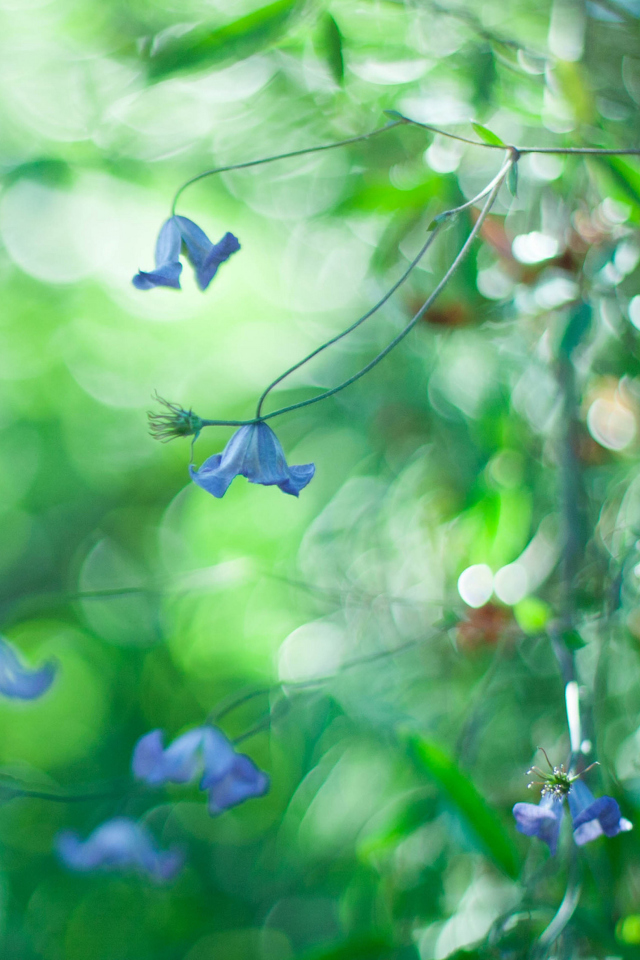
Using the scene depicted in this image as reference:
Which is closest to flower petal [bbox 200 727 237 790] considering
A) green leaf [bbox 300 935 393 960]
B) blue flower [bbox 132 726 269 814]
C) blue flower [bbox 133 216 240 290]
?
blue flower [bbox 132 726 269 814]

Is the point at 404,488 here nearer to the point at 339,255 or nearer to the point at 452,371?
the point at 452,371

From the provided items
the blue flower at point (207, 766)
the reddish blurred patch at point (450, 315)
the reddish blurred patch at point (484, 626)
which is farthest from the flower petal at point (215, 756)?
the reddish blurred patch at point (450, 315)

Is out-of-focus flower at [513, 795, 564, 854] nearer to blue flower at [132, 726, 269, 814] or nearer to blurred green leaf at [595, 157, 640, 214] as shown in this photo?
blue flower at [132, 726, 269, 814]

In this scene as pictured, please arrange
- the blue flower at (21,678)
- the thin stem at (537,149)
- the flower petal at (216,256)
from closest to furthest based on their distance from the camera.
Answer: the thin stem at (537,149) → the flower petal at (216,256) → the blue flower at (21,678)

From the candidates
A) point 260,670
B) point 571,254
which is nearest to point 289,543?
point 260,670

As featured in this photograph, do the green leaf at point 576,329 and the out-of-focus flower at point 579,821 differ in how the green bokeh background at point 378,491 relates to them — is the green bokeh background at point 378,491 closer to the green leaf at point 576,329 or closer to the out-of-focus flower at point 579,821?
the green leaf at point 576,329

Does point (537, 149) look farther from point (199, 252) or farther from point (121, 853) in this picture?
point (121, 853)
